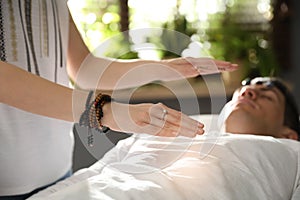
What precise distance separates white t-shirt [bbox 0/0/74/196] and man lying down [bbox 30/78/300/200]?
7cm

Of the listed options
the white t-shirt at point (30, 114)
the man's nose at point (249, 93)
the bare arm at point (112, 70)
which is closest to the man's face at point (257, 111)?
the man's nose at point (249, 93)

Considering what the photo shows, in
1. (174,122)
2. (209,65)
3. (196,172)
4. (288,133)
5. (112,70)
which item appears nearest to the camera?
(174,122)

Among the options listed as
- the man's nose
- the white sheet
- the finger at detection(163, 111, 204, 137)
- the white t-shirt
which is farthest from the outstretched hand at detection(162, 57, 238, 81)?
the man's nose

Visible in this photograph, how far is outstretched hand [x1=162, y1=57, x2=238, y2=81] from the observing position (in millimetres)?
1419

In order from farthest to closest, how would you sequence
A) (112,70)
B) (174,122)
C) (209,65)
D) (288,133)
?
1. (288,133)
2. (112,70)
3. (209,65)
4. (174,122)

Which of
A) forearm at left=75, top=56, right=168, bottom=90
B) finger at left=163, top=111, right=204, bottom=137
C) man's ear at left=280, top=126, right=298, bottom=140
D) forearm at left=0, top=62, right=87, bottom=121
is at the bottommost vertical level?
man's ear at left=280, top=126, right=298, bottom=140

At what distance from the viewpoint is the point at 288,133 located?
1942mm

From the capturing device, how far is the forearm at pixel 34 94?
104 centimetres

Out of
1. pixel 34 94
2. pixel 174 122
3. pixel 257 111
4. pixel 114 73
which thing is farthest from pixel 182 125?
pixel 257 111

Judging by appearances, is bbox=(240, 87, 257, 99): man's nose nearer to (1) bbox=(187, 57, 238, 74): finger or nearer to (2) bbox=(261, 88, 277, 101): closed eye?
(2) bbox=(261, 88, 277, 101): closed eye

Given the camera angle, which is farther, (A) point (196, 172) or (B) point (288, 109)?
(B) point (288, 109)

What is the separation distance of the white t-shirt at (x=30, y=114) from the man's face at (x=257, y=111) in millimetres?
648

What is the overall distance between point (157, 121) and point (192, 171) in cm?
33

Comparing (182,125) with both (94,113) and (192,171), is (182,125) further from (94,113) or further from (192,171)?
(192,171)
